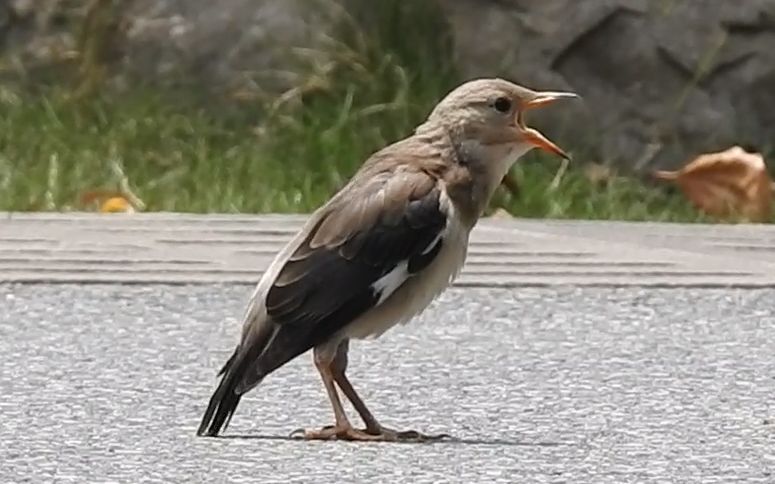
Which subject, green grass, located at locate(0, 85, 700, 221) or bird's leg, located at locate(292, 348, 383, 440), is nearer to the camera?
bird's leg, located at locate(292, 348, 383, 440)

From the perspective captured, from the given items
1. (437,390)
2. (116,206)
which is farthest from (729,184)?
(437,390)

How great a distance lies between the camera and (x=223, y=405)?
4762 millimetres

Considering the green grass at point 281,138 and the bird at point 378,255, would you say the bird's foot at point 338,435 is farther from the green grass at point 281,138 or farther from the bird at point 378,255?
the green grass at point 281,138

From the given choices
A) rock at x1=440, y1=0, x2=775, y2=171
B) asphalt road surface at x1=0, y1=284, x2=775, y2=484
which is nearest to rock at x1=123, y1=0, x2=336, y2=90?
rock at x1=440, y1=0, x2=775, y2=171

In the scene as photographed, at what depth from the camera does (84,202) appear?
8.15 m

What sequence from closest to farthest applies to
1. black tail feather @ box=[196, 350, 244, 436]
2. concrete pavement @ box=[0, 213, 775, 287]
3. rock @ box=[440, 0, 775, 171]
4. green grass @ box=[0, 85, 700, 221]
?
black tail feather @ box=[196, 350, 244, 436] < concrete pavement @ box=[0, 213, 775, 287] < green grass @ box=[0, 85, 700, 221] < rock @ box=[440, 0, 775, 171]

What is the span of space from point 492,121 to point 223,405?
0.97 metres

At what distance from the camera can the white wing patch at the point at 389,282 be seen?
4938 millimetres

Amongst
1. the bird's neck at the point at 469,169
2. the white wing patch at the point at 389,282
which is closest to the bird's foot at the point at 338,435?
the white wing patch at the point at 389,282

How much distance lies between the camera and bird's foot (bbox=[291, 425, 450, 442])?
483 centimetres

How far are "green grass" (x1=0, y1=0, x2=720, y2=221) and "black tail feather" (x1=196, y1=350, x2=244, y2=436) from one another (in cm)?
325

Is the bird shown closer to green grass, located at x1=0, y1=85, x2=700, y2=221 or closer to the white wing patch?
the white wing patch

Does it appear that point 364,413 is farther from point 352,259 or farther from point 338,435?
point 352,259

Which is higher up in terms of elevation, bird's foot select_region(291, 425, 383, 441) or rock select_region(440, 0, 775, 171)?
bird's foot select_region(291, 425, 383, 441)
